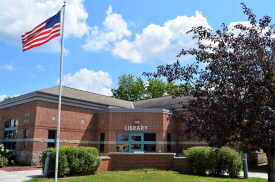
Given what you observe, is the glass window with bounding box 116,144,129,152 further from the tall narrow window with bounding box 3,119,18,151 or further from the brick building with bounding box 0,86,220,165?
the tall narrow window with bounding box 3,119,18,151

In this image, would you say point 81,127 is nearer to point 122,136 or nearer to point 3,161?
point 122,136

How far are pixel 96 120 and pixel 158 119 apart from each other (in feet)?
19.4

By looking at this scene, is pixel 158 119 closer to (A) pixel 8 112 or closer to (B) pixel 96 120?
(B) pixel 96 120

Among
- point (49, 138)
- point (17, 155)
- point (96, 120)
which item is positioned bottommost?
point (17, 155)

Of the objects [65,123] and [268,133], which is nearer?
[268,133]

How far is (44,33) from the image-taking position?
1202 centimetres

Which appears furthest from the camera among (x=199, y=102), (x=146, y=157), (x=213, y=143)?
(x=146, y=157)

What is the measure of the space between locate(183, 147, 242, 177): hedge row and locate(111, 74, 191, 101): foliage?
35432mm

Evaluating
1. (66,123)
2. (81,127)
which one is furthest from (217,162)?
(66,123)

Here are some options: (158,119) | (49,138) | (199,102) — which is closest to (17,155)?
(49,138)

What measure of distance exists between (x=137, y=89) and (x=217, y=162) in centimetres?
3643

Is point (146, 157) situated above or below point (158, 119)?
below

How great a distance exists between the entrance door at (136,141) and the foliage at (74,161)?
715cm

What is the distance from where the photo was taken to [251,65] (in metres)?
6.93
